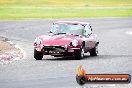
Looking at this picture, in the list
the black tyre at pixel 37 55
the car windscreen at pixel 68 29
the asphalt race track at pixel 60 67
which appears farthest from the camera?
the car windscreen at pixel 68 29

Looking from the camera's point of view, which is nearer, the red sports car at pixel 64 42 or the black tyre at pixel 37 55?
the red sports car at pixel 64 42

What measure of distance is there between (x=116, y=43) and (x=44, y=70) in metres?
15.8

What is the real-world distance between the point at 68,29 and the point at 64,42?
1.61 meters

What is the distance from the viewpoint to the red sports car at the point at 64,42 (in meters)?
22.8

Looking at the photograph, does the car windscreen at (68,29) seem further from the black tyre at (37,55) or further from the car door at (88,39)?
the black tyre at (37,55)

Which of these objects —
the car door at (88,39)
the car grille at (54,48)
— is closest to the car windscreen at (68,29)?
Answer: the car door at (88,39)

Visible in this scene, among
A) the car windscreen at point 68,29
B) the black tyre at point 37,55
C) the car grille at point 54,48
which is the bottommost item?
the black tyre at point 37,55

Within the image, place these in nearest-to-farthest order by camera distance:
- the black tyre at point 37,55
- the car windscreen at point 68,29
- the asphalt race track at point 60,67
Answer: the asphalt race track at point 60,67
the black tyre at point 37,55
the car windscreen at point 68,29

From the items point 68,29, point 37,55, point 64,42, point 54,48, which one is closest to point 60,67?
point 54,48

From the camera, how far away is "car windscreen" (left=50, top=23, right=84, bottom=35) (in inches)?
955

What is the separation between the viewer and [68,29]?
80.1ft

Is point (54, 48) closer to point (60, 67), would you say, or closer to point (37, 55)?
point (37, 55)

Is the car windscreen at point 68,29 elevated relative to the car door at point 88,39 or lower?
elevated

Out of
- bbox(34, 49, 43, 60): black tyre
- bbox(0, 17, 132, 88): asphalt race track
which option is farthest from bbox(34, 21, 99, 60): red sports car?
bbox(0, 17, 132, 88): asphalt race track
